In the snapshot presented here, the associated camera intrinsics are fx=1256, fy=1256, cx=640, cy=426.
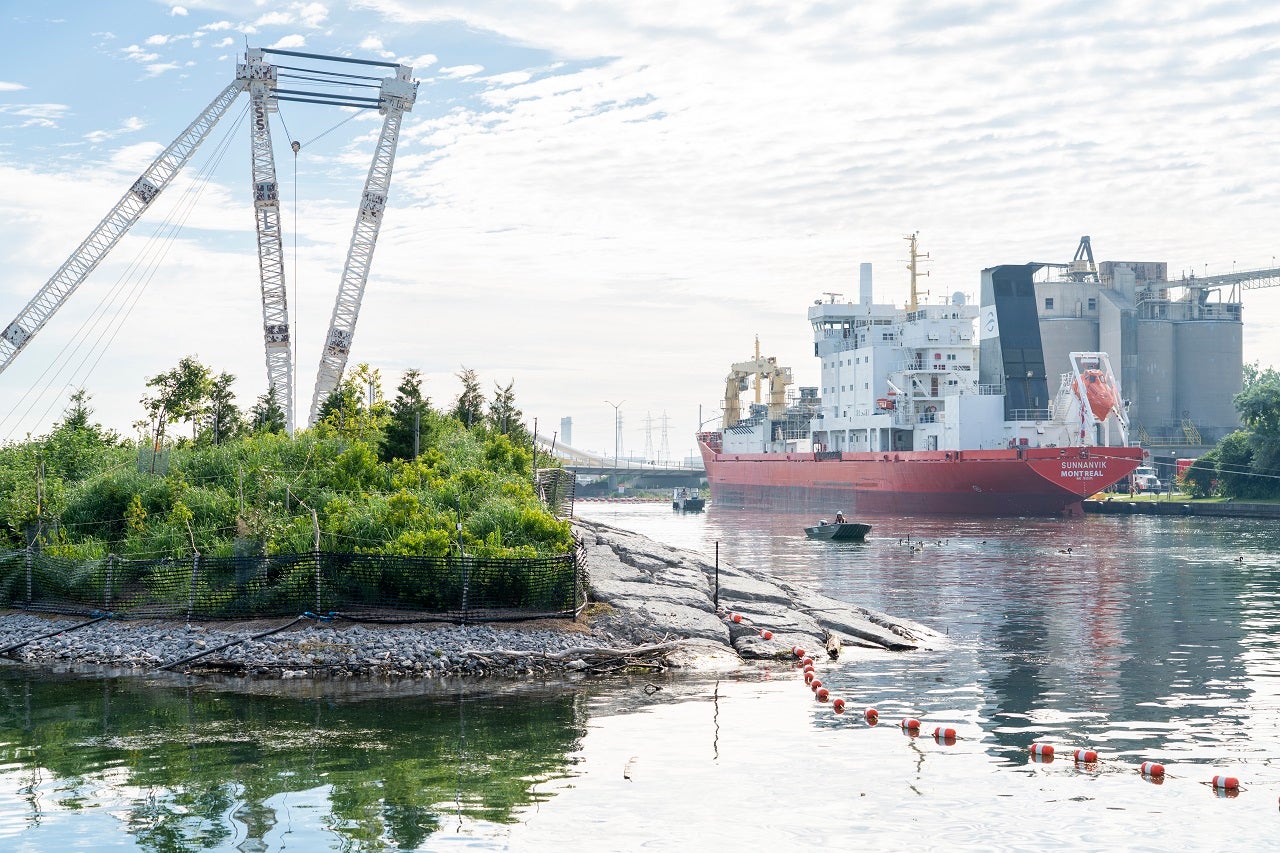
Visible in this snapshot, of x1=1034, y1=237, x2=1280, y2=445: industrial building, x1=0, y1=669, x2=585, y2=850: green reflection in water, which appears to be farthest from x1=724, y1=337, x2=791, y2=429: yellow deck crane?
x1=0, y1=669, x2=585, y2=850: green reflection in water

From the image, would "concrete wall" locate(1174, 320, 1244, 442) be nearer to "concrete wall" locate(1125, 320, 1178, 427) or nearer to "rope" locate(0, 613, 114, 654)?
"concrete wall" locate(1125, 320, 1178, 427)

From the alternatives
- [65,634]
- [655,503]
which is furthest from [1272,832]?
[655,503]

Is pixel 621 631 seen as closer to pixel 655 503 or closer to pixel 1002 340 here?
pixel 1002 340

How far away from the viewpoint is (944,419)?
263 ft

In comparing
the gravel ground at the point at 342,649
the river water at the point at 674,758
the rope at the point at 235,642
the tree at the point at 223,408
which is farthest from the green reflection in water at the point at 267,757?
the tree at the point at 223,408

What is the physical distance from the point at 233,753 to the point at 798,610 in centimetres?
1428

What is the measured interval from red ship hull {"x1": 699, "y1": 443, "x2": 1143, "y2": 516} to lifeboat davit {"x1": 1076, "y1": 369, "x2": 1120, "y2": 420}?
2.37 metres

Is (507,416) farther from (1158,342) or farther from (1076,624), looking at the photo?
(1158,342)

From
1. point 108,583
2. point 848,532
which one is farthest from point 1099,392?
point 108,583

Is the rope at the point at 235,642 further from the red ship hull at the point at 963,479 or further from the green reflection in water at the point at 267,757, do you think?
the red ship hull at the point at 963,479

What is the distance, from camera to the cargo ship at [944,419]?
7275 centimetres

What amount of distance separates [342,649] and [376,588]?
192cm

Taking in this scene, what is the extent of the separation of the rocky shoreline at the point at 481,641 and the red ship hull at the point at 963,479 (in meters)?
48.4

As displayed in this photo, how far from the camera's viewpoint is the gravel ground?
20.4 metres
